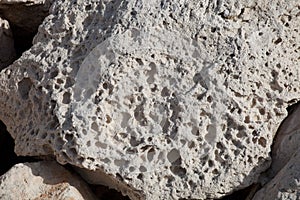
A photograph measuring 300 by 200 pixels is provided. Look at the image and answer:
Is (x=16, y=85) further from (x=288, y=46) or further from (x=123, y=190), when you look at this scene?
(x=288, y=46)

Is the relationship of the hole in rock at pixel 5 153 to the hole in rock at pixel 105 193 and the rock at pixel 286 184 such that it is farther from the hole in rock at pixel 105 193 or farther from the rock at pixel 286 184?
the rock at pixel 286 184

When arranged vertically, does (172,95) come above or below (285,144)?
above

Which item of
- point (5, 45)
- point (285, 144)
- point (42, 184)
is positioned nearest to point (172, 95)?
point (285, 144)

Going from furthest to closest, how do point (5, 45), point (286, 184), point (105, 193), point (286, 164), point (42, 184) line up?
point (5, 45) → point (105, 193) → point (42, 184) → point (286, 164) → point (286, 184)

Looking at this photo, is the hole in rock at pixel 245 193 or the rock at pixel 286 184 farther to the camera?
the hole in rock at pixel 245 193

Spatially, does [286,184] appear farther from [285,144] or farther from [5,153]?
[5,153]

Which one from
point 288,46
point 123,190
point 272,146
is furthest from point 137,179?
point 288,46

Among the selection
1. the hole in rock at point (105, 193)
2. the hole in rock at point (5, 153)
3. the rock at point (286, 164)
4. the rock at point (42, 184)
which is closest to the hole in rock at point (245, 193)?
the rock at point (286, 164)
